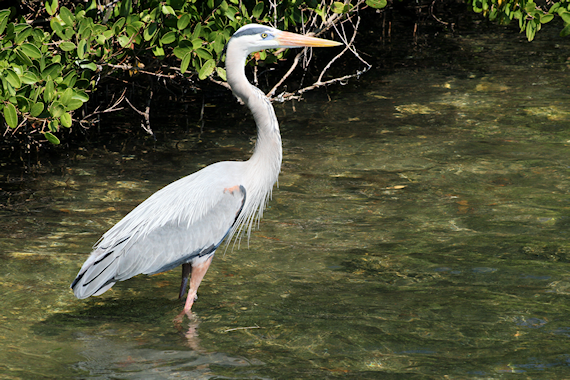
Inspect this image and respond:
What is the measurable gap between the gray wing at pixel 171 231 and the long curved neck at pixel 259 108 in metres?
0.34

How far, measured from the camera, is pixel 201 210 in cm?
554

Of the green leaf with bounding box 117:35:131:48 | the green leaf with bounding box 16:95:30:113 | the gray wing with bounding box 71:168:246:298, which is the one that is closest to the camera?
the gray wing with bounding box 71:168:246:298

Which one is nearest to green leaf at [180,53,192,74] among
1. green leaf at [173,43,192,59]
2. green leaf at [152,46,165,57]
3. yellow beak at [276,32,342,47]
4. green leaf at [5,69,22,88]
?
green leaf at [173,43,192,59]

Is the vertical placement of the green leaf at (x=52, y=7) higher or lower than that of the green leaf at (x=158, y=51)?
higher

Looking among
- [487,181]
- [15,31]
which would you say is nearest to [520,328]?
[487,181]

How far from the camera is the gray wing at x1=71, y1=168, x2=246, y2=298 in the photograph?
5.40 m

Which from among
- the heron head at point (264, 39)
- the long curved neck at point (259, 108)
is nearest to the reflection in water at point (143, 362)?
the long curved neck at point (259, 108)

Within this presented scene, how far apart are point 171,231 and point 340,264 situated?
4.95 feet

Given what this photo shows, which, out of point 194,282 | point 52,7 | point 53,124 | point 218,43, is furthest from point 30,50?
point 194,282

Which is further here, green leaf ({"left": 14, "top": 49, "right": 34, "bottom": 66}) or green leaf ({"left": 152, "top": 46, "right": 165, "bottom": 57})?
green leaf ({"left": 152, "top": 46, "right": 165, "bottom": 57})

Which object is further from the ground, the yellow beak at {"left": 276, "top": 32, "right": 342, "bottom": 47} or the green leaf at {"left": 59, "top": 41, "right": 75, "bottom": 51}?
the yellow beak at {"left": 276, "top": 32, "right": 342, "bottom": 47}

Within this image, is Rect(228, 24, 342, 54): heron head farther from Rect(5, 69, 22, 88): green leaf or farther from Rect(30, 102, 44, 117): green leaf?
Rect(30, 102, 44, 117): green leaf

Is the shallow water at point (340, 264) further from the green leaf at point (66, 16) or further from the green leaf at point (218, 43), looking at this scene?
the green leaf at point (66, 16)

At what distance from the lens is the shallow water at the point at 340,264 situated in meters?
4.75
